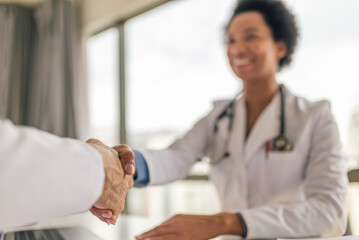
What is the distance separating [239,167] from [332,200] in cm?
32

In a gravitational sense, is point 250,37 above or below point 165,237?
above

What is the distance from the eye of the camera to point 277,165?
1.05 m

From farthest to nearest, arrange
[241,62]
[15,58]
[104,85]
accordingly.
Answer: [104,85]
[15,58]
[241,62]

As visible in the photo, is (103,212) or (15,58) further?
(15,58)

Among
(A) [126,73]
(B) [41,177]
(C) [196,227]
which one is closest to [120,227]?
(C) [196,227]

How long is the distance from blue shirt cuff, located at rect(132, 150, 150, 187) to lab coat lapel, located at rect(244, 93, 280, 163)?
1.00 feet

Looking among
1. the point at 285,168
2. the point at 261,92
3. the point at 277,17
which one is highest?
the point at 277,17

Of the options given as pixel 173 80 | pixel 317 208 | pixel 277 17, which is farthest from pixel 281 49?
pixel 173 80

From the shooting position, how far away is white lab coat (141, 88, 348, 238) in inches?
32.2

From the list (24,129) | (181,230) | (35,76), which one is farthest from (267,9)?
(35,76)

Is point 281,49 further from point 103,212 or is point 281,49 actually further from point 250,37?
point 103,212

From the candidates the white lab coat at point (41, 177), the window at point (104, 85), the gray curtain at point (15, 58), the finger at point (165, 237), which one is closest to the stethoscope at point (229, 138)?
the finger at point (165, 237)

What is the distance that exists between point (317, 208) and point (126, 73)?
2.43 meters

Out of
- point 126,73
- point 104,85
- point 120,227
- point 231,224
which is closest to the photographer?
point 231,224
